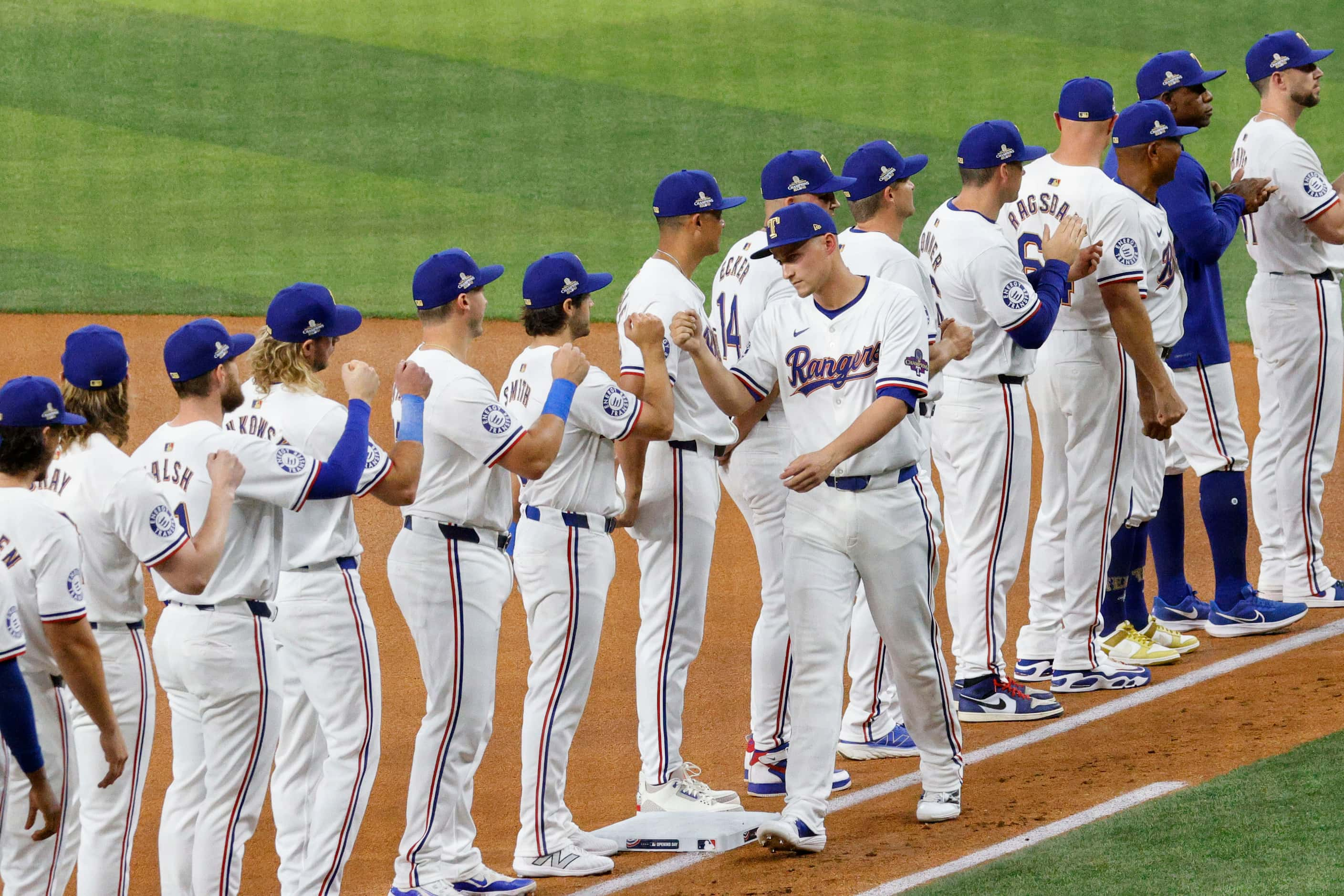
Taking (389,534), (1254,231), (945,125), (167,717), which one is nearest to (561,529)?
(167,717)

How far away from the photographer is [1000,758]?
5766 millimetres

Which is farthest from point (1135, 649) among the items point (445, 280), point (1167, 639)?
point (445, 280)

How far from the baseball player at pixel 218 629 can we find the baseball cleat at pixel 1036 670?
3169mm

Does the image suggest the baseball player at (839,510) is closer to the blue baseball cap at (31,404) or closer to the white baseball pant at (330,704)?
the white baseball pant at (330,704)

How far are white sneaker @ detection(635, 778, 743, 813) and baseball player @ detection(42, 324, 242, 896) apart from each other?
5.43ft

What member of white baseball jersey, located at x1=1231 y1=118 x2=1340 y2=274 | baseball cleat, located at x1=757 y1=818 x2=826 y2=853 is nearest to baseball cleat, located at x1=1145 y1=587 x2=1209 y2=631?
white baseball jersey, located at x1=1231 y1=118 x2=1340 y2=274

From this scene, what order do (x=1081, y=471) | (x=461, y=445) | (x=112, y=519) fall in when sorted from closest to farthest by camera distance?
1. (x=112, y=519)
2. (x=461, y=445)
3. (x=1081, y=471)

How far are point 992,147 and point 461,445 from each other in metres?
2.33

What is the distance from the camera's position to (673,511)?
5520 millimetres

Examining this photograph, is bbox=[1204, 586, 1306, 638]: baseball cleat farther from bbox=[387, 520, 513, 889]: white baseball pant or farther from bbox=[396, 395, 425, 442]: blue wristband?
bbox=[396, 395, 425, 442]: blue wristband

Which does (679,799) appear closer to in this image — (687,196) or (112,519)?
(687,196)

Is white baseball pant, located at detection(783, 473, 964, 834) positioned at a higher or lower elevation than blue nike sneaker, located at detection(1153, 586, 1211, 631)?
higher

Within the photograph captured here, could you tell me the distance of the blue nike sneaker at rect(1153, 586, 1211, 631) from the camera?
7105mm

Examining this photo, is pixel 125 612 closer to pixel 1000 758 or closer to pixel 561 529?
pixel 561 529
